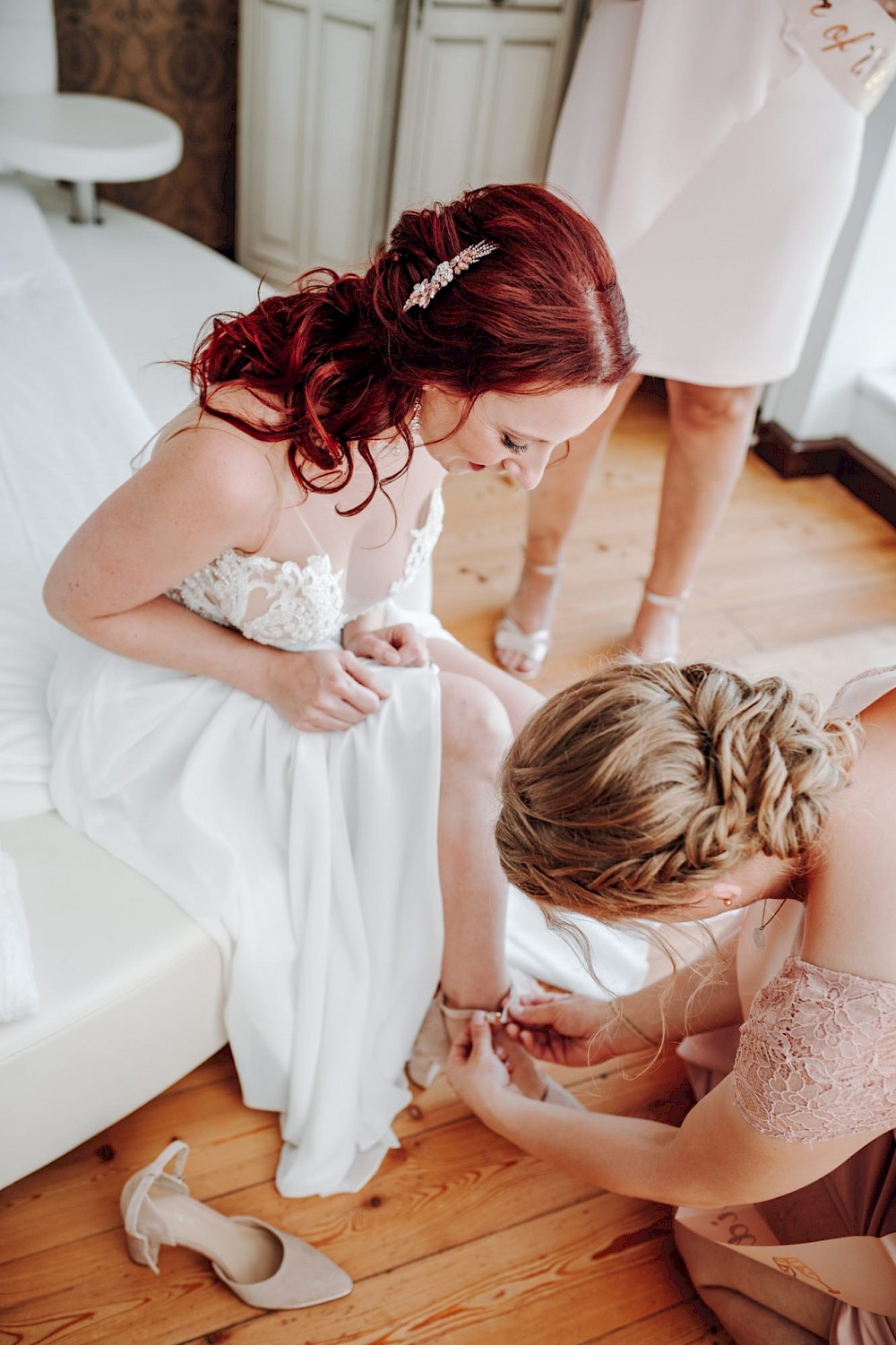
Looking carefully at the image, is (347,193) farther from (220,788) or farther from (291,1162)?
(291,1162)

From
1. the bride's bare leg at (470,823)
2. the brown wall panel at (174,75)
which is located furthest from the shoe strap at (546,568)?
the brown wall panel at (174,75)

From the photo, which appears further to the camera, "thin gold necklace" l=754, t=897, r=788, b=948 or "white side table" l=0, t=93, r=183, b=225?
"white side table" l=0, t=93, r=183, b=225

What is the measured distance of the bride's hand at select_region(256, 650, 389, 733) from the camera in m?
1.30

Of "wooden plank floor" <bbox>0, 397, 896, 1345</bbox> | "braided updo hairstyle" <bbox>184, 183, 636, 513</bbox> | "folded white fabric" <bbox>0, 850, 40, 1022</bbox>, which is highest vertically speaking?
"braided updo hairstyle" <bbox>184, 183, 636, 513</bbox>

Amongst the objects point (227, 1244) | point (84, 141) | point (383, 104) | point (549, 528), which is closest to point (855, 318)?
point (549, 528)

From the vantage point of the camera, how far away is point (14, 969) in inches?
43.7

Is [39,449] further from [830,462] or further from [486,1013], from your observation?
[830,462]

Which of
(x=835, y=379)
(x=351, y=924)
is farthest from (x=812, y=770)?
(x=835, y=379)

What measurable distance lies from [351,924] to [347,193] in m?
2.47

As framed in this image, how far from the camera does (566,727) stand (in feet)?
3.00

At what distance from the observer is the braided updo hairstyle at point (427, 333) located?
115cm

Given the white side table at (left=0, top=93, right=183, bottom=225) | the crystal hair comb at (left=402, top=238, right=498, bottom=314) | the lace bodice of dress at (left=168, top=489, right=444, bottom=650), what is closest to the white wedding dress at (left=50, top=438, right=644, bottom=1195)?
the lace bodice of dress at (left=168, top=489, right=444, bottom=650)

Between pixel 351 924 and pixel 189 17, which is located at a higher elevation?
pixel 189 17

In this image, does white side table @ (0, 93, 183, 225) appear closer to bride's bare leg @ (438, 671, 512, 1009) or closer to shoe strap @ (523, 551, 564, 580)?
shoe strap @ (523, 551, 564, 580)
